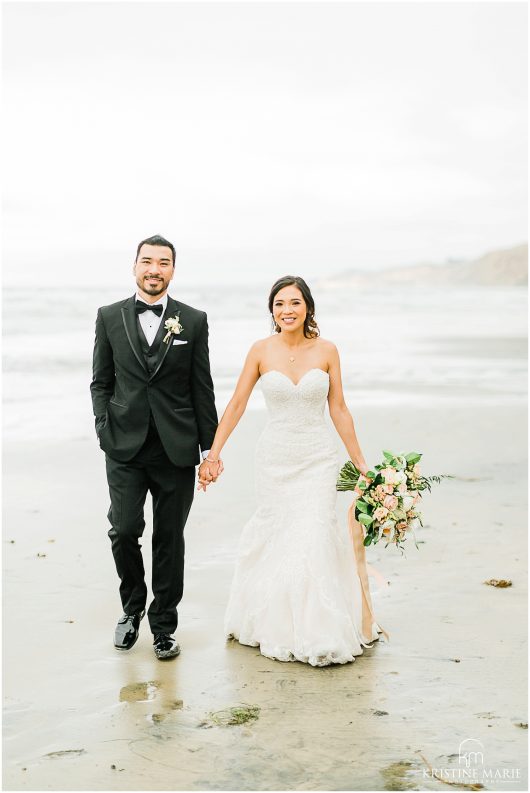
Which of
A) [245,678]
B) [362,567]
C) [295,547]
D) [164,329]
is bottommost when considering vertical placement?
[245,678]

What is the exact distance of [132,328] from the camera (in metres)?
5.01

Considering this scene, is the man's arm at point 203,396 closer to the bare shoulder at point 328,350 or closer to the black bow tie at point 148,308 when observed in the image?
the black bow tie at point 148,308

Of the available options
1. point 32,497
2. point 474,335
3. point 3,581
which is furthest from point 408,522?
point 474,335

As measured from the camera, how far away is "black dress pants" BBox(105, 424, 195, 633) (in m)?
5.07

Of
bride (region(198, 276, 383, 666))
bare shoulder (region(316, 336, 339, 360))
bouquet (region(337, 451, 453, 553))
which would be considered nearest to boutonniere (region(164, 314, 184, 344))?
bride (region(198, 276, 383, 666))

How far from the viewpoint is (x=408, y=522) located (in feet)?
16.6

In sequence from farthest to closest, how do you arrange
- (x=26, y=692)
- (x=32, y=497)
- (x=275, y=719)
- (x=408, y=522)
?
(x=32, y=497)
(x=408, y=522)
(x=26, y=692)
(x=275, y=719)

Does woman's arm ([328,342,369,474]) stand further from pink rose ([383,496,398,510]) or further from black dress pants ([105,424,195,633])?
black dress pants ([105,424,195,633])

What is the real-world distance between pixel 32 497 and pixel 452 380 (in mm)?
9435

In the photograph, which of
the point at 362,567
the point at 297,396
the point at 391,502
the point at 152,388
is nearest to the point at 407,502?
the point at 391,502

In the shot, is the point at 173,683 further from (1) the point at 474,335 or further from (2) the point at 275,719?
(1) the point at 474,335

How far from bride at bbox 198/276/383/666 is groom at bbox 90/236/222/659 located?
0.64 feet

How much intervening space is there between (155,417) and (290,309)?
955mm

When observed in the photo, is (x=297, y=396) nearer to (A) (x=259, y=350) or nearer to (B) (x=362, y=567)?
(A) (x=259, y=350)
